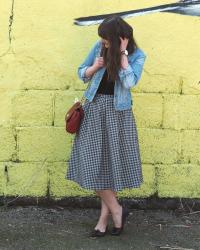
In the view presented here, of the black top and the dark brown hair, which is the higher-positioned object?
the dark brown hair

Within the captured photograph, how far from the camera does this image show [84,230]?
13.9ft

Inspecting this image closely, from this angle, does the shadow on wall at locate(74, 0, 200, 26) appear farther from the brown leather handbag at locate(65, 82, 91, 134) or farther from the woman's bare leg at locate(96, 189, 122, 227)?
the woman's bare leg at locate(96, 189, 122, 227)

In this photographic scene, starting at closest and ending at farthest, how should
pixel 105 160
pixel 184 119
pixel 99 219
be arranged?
pixel 105 160, pixel 99 219, pixel 184 119

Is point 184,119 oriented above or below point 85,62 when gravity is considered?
below

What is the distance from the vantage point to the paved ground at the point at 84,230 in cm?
399

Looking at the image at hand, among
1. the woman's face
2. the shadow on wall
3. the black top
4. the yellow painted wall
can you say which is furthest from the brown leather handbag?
the shadow on wall

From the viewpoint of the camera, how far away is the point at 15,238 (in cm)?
405

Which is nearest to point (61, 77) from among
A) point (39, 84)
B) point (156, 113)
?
point (39, 84)

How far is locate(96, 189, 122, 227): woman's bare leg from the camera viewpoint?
4.04 m

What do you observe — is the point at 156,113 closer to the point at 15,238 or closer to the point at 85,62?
the point at 85,62

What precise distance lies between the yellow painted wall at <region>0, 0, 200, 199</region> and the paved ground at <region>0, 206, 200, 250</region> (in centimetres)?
16

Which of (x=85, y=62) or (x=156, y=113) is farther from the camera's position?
(x=156, y=113)

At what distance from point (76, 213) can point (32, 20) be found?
5.04 feet

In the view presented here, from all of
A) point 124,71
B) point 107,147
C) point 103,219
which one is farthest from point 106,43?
point 103,219
